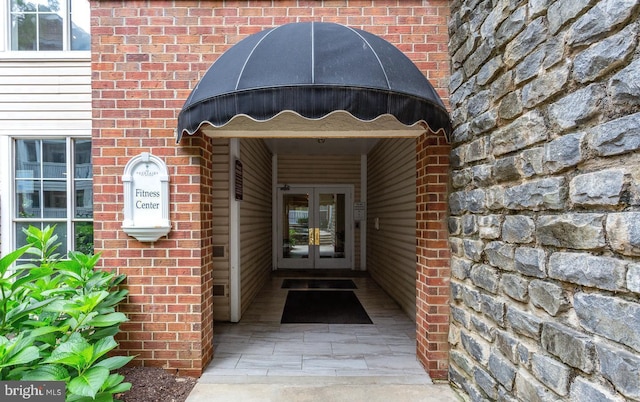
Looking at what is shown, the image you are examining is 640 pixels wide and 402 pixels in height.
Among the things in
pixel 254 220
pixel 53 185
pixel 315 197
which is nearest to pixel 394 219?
pixel 254 220

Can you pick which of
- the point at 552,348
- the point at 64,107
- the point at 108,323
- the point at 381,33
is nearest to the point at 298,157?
the point at 64,107

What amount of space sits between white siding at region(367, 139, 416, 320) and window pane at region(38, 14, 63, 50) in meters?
4.99

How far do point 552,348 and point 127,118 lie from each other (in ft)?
11.4

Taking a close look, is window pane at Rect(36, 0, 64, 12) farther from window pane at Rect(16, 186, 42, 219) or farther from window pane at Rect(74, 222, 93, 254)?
window pane at Rect(74, 222, 93, 254)

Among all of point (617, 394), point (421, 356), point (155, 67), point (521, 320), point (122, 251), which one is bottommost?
point (421, 356)

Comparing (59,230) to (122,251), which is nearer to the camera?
(122,251)

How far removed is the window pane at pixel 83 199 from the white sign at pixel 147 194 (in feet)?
6.69

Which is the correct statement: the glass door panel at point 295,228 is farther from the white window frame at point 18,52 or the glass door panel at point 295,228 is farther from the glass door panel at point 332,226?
the white window frame at point 18,52

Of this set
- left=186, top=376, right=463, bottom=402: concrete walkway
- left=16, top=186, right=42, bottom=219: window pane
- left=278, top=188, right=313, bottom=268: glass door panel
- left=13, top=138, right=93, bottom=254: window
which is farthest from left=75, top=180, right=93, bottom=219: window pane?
left=278, top=188, right=313, bottom=268: glass door panel

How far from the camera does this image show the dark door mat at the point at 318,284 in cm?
656

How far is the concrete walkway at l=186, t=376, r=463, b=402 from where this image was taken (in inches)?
106

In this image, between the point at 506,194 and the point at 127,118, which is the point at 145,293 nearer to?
the point at 127,118

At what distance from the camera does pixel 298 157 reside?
881 cm

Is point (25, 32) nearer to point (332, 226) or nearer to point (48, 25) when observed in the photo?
point (48, 25)
